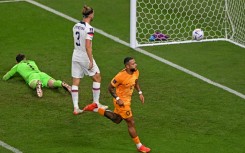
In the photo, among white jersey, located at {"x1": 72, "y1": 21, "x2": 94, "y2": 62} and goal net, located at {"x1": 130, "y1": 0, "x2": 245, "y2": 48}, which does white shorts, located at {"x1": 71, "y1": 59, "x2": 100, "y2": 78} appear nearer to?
white jersey, located at {"x1": 72, "y1": 21, "x2": 94, "y2": 62}

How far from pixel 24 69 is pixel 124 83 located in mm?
4610

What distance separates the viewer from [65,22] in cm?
2402

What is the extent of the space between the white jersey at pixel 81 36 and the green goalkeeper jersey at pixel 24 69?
2339mm

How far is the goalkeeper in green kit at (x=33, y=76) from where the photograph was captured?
60.7 ft

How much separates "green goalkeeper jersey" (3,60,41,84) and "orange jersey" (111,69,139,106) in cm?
428

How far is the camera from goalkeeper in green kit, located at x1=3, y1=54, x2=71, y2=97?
18.5 meters

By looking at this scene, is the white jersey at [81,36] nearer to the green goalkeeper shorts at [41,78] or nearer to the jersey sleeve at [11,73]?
the green goalkeeper shorts at [41,78]

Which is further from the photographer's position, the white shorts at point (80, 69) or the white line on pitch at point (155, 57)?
the white line on pitch at point (155, 57)

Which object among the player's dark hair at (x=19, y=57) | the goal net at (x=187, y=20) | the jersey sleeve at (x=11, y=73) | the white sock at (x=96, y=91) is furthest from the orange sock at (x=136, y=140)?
the goal net at (x=187, y=20)

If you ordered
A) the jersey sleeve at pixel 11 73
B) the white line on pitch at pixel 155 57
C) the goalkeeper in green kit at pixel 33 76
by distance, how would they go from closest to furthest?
the goalkeeper in green kit at pixel 33 76, the white line on pitch at pixel 155 57, the jersey sleeve at pixel 11 73

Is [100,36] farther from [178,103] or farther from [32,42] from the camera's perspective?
[178,103]

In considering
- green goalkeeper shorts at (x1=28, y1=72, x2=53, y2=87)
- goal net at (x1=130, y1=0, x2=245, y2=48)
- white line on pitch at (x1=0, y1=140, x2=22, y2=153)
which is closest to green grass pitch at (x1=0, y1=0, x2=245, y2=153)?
white line on pitch at (x1=0, y1=140, x2=22, y2=153)

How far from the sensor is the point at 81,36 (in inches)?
657

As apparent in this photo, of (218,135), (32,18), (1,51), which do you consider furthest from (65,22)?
(218,135)
